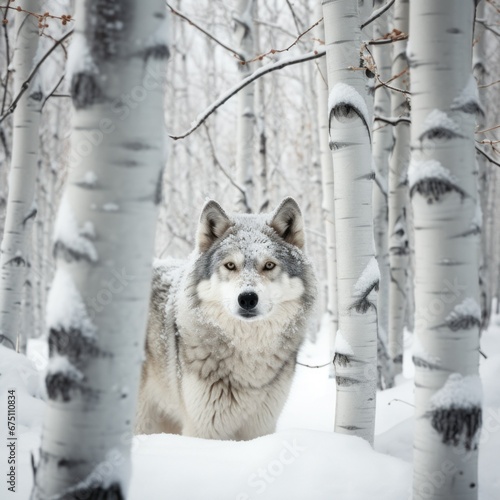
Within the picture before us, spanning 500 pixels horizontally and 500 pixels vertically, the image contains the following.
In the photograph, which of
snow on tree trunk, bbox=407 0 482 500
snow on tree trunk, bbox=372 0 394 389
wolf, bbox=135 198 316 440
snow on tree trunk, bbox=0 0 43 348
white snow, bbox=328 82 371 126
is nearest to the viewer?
snow on tree trunk, bbox=407 0 482 500

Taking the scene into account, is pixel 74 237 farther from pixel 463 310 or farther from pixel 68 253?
pixel 463 310

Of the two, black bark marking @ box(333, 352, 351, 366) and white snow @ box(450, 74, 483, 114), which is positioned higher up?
white snow @ box(450, 74, 483, 114)

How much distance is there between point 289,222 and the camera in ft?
12.3

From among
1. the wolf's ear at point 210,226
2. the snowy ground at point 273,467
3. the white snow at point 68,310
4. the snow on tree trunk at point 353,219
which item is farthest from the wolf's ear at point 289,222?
the white snow at point 68,310

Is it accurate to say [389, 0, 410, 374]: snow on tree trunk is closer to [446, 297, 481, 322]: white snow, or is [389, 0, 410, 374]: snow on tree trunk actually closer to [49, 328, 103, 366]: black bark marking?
[446, 297, 481, 322]: white snow

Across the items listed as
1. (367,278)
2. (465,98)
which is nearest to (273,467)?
(367,278)

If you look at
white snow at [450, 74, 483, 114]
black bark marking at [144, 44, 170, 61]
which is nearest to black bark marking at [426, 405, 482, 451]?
white snow at [450, 74, 483, 114]

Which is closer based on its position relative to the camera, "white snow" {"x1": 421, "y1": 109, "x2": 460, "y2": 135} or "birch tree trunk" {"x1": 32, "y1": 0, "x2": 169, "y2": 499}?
"birch tree trunk" {"x1": 32, "y1": 0, "x2": 169, "y2": 499}

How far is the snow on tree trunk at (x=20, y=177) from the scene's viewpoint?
3732mm

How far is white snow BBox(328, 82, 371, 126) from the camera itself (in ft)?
7.84

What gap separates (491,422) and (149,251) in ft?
8.47

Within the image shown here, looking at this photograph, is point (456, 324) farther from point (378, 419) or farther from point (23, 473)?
point (378, 419)

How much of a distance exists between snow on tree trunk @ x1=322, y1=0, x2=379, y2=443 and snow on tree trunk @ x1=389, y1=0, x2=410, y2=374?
2915 mm

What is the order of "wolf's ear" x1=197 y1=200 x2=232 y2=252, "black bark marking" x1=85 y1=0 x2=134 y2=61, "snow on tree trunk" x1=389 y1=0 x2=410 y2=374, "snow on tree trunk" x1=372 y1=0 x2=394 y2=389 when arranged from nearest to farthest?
"black bark marking" x1=85 y1=0 x2=134 y2=61
"wolf's ear" x1=197 y1=200 x2=232 y2=252
"snow on tree trunk" x1=372 y1=0 x2=394 y2=389
"snow on tree trunk" x1=389 y1=0 x2=410 y2=374
